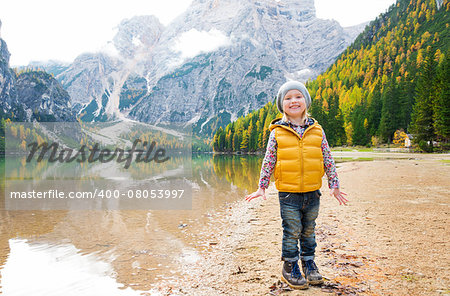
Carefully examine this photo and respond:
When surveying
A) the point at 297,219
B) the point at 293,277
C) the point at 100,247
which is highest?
the point at 297,219

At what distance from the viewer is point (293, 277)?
4.33 metres

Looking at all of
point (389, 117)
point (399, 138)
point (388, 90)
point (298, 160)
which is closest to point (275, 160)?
point (298, 160)

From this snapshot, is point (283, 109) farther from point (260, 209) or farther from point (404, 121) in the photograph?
point (404, 121)

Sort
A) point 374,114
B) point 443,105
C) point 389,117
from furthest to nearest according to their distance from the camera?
point 374,114 → point 389,117 → point 443,105

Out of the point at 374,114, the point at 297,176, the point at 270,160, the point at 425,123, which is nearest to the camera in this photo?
the point at 297,176

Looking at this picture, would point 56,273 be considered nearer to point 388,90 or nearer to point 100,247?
point 100,247

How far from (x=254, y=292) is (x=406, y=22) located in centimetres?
19673

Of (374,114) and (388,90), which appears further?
(374,114)

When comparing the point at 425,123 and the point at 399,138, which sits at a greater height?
the point at 425,123

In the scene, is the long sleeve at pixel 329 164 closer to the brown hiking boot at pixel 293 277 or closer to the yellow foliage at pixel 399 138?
the brown hiking boot at pixel 293 277

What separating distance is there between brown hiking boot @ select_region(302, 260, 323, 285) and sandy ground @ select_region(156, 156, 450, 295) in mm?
116

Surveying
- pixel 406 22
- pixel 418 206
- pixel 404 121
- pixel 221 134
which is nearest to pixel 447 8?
pixel 406 22

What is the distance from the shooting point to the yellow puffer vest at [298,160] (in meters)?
4.33

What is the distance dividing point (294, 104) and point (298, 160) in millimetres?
1022
